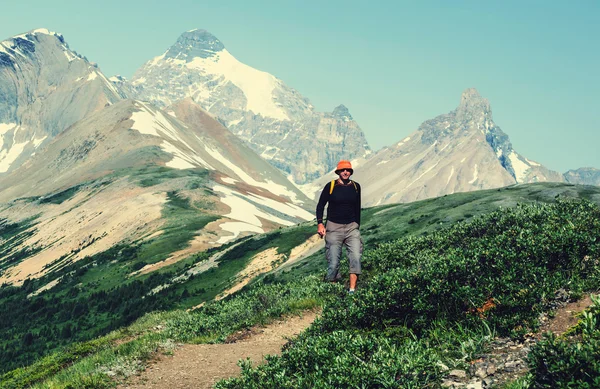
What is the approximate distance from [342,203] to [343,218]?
50cm

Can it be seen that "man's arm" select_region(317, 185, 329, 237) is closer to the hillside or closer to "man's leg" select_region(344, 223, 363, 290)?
"man's leg" select_region(344, 223, 363, 290)

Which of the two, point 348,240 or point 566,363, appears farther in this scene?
point 348,240

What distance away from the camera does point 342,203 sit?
17.0 meters

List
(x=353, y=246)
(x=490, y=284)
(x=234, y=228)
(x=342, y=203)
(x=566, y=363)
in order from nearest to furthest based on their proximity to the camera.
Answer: (x=566, y=363) → (x=490, y=284) → (x=342, y=203) → (x=353, y=246) → (x=234, y=228)

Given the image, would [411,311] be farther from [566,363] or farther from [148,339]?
[148,339]

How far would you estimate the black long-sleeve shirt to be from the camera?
16.9 m

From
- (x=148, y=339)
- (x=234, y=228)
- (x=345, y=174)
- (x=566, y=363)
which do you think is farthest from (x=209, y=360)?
(x=234, y=228)

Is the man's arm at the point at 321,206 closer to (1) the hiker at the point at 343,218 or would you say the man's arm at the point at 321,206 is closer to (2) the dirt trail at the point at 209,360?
(1) the hiker at the point at 343,218

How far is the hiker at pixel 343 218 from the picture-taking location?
16844 mm

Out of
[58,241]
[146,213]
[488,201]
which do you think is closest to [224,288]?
[488,201]

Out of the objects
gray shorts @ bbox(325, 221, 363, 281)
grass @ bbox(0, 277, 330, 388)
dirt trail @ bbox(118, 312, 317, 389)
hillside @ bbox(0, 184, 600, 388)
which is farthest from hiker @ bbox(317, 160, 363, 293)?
grass @ bbox(0, 277, 330, 388)

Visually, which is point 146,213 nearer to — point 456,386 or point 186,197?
point 186,197

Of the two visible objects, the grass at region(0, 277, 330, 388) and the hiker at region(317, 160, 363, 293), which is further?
the hiker at region(317, 160, 363, 293)

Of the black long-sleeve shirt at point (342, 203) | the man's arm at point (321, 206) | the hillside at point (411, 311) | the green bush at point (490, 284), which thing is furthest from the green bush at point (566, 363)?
the black long-sleeve shirt at point (342, 203)
